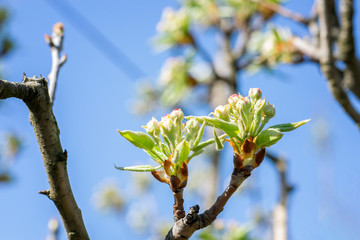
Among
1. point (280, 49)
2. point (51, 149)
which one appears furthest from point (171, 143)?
point (280, 49)

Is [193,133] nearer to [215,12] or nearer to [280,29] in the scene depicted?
[280,29]

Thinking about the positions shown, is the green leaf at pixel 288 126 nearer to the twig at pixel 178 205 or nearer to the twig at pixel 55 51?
the twig at pixel 178 205

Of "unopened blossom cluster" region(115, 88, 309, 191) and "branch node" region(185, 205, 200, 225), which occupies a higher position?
"unopened blossom cluster" region(115, 88, 309, 191)

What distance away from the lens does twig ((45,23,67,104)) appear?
3.42 ft

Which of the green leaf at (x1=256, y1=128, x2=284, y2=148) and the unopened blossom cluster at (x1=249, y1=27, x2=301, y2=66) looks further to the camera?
the unopened blossom cluster at (x1=249, y1=27, x2=301, y2=66)

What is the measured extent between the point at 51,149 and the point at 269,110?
436mm

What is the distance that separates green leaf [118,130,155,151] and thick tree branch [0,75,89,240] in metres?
0.13

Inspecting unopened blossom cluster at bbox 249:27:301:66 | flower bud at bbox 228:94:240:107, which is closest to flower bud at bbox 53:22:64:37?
Answer: flower bud at bbox 228:94:240:107

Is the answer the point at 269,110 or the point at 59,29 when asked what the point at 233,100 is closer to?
the point at 269,110

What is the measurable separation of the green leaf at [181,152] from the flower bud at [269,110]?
190 millimetres

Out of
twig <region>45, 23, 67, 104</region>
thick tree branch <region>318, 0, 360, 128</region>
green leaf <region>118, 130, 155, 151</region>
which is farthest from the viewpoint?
thick tree branch <region>318, 0, 360, 128</region>

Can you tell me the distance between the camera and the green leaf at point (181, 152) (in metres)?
0.77

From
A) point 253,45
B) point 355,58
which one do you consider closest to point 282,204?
point 355,58

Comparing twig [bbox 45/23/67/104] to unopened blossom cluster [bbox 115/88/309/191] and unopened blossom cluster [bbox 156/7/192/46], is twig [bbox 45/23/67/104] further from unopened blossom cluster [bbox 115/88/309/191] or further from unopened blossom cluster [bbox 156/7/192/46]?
unopened blossom cluster [bbox 156/7/192/46]
